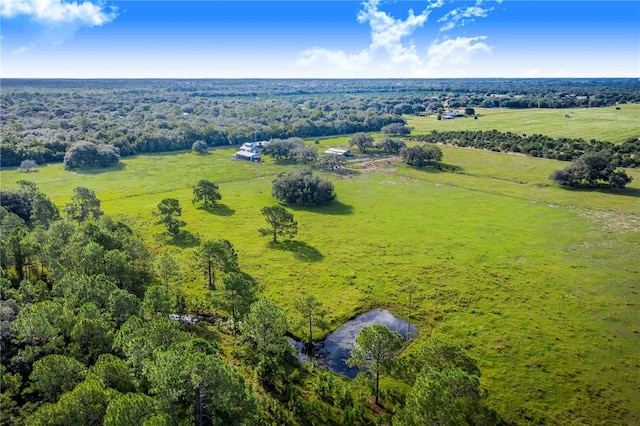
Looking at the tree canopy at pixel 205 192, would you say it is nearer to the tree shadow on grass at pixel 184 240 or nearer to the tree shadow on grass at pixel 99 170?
the tree shadow on grass at pixel 184 240

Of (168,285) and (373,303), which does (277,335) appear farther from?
(168,285)

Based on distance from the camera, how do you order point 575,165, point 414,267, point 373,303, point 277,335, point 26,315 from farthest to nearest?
point 575,165 < point 414,267 < point 373,303 < point 277,335 < point 26,315

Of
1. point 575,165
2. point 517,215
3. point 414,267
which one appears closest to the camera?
point 414,267

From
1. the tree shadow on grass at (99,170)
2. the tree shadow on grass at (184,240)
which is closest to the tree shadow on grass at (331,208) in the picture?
the tree shadow on grass at (184,240)

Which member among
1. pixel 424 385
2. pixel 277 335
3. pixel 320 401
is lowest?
pixel 320 401

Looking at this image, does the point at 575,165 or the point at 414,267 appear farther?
the point at 575,165

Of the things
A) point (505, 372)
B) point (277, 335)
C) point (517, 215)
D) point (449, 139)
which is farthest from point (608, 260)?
point (449, 139)
